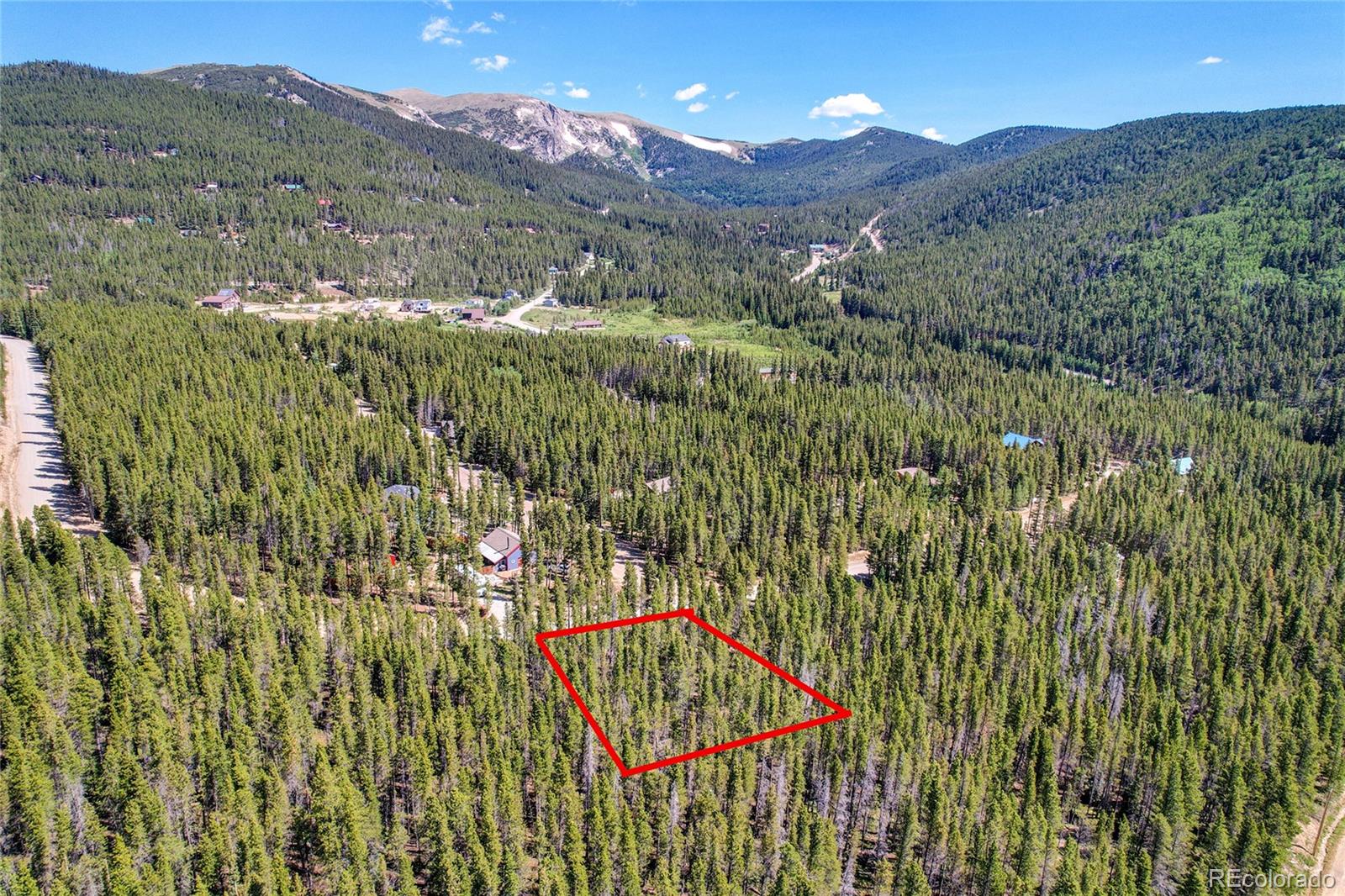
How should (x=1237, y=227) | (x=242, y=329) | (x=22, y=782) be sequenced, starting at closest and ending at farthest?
(x=22, y=782) < (x=242, y=329) < (x=1237, y=227)

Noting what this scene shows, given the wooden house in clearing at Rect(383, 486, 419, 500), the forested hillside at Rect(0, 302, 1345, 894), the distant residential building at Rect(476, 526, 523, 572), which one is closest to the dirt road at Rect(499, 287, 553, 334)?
the forested hillside at Rect(0, 302, 1345, 894)

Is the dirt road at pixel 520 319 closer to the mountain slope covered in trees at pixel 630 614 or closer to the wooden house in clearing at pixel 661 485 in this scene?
the mountain slope covered in trees at pixel 630 614

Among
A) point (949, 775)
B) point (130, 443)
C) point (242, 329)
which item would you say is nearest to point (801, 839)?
point (949, 775)

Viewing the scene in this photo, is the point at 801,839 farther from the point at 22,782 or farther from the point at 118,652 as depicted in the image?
the point at 118,652

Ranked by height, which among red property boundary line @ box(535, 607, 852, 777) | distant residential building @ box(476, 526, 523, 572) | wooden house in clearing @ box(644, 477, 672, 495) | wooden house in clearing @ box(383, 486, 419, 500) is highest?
wooden house in clearing @ box(383, 486, 419, 500)

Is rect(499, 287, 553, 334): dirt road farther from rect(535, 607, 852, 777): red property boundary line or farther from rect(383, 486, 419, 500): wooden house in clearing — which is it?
rect(535, 607, 852, 777): red property boundary line
